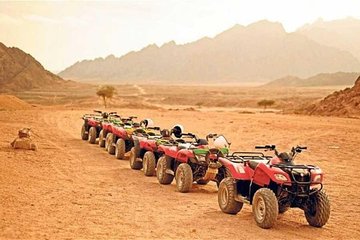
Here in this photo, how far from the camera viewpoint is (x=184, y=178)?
11.4 m

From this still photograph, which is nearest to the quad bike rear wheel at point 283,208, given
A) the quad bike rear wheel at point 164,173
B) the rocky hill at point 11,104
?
the quad bike rear wheel at point 164,173

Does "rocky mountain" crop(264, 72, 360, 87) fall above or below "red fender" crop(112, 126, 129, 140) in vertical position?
above

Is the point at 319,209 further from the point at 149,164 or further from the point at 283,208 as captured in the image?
the point at 149,164

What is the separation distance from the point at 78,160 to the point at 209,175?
20.0 ft

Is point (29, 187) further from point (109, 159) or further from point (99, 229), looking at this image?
point (109, 159)

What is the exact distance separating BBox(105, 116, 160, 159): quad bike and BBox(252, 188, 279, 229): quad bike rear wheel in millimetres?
6599

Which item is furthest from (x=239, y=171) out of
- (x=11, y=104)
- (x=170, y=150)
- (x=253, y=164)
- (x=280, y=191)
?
(x=11, y=104)

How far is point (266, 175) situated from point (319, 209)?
40.4 inches

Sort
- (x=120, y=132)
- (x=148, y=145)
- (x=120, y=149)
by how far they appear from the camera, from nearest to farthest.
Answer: (x=148, y=145) → (x=120, y=149) → (x=120, y=132)

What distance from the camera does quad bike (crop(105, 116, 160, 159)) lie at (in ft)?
51.4

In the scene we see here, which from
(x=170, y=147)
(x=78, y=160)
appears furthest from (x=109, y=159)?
(x=170, y=147)

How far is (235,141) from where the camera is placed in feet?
73.1

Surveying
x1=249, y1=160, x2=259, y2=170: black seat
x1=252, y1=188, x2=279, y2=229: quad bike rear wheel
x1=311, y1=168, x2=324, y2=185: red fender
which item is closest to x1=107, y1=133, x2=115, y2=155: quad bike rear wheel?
x1=249, y1=160, x2=259, y2=170: black seat

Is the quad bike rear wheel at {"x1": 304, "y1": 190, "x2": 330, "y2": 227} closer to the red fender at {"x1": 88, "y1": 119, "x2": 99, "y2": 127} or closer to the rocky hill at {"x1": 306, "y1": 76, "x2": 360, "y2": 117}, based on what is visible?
the red fender at {"x1": 88, "y1": 119, "x2": 99, "y2": 127}
